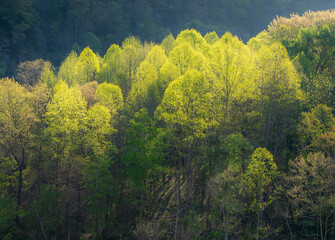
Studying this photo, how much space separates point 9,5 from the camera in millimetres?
91375

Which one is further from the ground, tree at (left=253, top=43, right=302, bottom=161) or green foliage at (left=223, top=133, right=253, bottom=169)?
tree at (left=253, top=43, right=302, bottom=161)

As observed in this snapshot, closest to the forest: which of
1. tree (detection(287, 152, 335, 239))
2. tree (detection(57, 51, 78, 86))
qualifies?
tree (detection(287, 152, 335, 239))

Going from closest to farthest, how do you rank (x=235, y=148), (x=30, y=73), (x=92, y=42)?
(x=235, y=148)
(x=30, y=73)
(x=92, y=42)

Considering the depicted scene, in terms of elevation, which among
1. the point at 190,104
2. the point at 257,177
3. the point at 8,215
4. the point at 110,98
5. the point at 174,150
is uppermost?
the point at 110,98

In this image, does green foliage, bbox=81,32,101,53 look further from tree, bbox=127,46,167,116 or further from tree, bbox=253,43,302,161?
tree, bbox=253,43,302,161

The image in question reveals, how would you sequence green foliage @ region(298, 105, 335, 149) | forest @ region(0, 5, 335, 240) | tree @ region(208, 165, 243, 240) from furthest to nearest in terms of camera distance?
1. green foliage @ region(298, 105, 335, 149)
2. forest @ region(0, 5, 335, 240)
3. tree @ region(208, 165, 243, 240)

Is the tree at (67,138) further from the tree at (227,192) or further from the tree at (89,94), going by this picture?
the tree at (227,192)

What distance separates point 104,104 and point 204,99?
14.0 meters

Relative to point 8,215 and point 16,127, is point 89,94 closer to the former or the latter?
point 16,127

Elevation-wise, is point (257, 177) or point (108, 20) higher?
point (108, 20)

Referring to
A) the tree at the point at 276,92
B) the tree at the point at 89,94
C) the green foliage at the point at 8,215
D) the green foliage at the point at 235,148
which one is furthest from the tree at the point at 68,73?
the green foliage at the point at 235,148

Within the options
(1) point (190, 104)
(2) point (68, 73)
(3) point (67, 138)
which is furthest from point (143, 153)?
(2) point (68, 73)

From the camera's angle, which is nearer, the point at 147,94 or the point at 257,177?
the point at 257,177

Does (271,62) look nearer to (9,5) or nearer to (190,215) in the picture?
(190,215)
